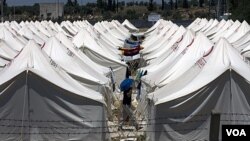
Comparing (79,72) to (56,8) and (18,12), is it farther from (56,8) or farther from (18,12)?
(18,12)

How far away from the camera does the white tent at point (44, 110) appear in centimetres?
1608

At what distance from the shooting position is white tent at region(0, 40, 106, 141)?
16.1 metres

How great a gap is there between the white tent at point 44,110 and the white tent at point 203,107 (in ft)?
6.13

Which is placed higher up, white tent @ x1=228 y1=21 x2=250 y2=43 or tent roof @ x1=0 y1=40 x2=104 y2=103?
white tent @ x1=228 y1=21 x2=250 y2=43

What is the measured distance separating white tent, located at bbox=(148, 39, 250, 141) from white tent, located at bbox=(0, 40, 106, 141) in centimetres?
187

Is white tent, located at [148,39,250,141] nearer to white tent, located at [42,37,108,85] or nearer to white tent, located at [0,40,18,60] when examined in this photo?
white tent, located at [42,37,108,85]

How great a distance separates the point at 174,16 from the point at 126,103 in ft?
349

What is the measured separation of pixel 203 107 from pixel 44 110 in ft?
15.2

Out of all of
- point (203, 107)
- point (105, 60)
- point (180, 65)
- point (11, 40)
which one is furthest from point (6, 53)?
point (203, 107)

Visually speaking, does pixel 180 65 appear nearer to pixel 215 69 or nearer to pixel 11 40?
pixel 215 69

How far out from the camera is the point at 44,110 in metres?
16.3

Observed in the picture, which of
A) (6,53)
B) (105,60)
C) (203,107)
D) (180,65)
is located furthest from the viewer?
(105,60)

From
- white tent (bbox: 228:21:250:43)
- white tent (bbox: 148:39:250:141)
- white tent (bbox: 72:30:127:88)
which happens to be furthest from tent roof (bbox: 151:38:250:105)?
white tent (bbox: 228:21:250:43)

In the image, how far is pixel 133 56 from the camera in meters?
36.7
